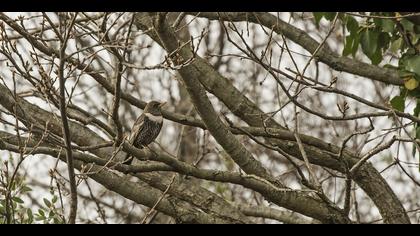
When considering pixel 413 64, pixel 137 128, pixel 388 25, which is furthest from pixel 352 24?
pixel 137 128

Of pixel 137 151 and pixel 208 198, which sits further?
pixel 208 198

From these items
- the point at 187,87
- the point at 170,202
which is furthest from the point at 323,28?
the point at 187,87

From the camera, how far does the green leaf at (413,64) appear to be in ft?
14.5

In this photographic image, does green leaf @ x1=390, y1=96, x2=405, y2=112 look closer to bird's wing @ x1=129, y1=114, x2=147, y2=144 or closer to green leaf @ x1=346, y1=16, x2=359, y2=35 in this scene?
green leaf @ x1=346, y1=16, x2=359, y2=35

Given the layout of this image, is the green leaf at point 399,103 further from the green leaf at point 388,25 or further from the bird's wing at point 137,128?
the bird's wing at point 137,128

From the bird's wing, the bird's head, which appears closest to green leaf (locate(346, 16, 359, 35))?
the bird's head

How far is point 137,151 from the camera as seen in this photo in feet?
13.0

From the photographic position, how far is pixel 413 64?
4.46 metres

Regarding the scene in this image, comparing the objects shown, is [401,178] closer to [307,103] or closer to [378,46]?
[307,103]

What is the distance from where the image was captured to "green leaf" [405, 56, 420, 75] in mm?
4410

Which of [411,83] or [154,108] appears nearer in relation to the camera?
[411,83]

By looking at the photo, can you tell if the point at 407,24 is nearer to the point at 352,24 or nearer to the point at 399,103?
the point at 352,24

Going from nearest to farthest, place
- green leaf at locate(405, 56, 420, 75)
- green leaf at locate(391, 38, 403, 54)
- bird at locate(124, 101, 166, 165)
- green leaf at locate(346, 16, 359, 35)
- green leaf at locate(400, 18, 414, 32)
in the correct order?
green leaf at locate(405, 56, 420, 75), green leaf at locate(400, 18, 414, 32), green leaf at locate(346, 16, 359, 35), green leaf at locate(391, 38, 403, 54), bird at locate(124, 101, 166, 165)
